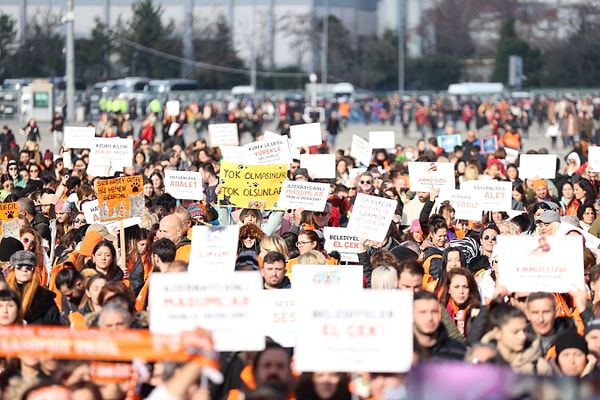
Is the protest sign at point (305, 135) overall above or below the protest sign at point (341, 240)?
above

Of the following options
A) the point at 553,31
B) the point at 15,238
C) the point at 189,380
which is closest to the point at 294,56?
the point at 553,31

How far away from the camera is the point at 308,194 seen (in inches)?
572

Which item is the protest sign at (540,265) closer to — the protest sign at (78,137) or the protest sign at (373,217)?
the protest sign at (373,217)

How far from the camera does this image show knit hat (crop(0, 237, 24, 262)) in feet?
Answer: 38.2

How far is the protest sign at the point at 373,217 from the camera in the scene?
13062mm

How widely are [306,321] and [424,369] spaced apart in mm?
1424

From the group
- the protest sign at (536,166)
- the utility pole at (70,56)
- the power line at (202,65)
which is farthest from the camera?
the power line at (202,65)

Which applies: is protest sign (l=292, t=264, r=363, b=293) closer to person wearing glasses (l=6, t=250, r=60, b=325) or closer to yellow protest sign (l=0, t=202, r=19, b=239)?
person wearing glasses (l=6, t=250, r=60, b=325)

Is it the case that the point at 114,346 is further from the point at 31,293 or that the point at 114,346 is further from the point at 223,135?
the point at 223,135

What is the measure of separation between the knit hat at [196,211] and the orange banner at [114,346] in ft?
24.0

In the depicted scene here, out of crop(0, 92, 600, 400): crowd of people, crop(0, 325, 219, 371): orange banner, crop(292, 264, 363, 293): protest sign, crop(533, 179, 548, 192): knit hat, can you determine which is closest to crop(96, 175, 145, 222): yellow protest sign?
crop(0, 92, 600, 400): crowd of people

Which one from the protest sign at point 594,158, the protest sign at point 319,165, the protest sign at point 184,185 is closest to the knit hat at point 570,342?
the protest sign at point 184,185

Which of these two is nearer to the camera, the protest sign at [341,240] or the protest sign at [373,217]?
the protest sign at [341,240]

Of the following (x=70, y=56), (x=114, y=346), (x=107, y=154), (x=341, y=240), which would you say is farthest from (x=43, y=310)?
(x=70, y=56)
